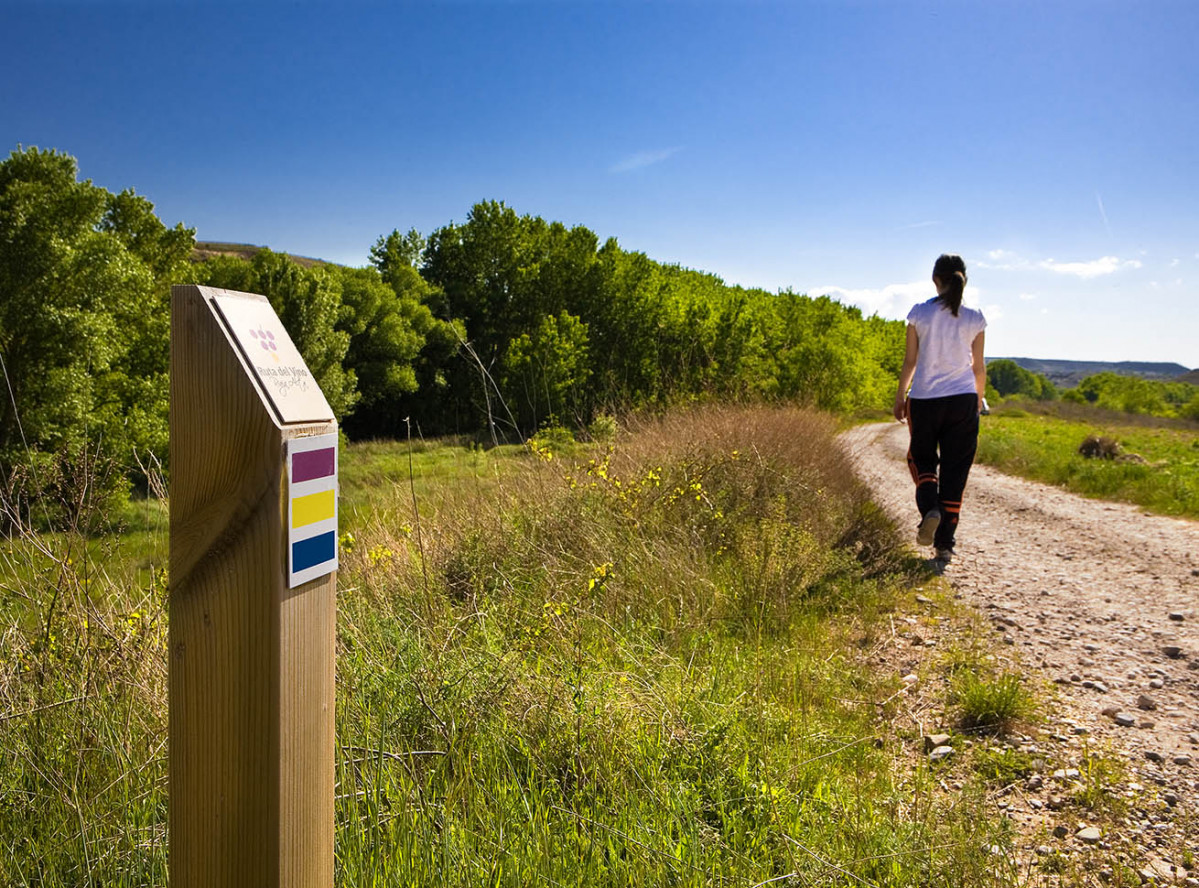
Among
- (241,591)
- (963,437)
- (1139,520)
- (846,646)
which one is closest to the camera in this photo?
(241,591)

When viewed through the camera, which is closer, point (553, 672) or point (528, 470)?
point (553, 672)

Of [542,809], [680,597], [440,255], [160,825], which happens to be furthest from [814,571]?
[440,255]

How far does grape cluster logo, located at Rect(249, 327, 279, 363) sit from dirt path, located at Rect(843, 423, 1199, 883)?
2.88m

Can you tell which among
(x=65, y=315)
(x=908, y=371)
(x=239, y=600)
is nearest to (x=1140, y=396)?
(x=908, y=371)

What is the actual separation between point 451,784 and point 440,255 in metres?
46.7

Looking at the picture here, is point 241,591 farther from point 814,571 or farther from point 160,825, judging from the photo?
point 814,571

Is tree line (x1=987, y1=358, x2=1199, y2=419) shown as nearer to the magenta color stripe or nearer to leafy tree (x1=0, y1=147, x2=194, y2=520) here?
leafy tree (x1=0, y1=147, x2=194, y2=520)

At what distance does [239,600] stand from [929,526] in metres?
5.18

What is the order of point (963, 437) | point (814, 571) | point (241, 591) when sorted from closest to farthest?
point (241, 591)
point (814, 571)
point (963, 437)

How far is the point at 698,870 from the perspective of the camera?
1.78 m

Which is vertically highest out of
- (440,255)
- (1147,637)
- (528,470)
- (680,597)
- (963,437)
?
(440,255)

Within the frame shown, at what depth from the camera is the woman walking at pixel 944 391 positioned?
16.9ft

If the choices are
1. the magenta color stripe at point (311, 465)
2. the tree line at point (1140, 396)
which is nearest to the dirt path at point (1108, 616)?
the magenta color stripe at point (311, 465)

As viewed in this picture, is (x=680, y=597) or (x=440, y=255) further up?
(x=440, y=255)
